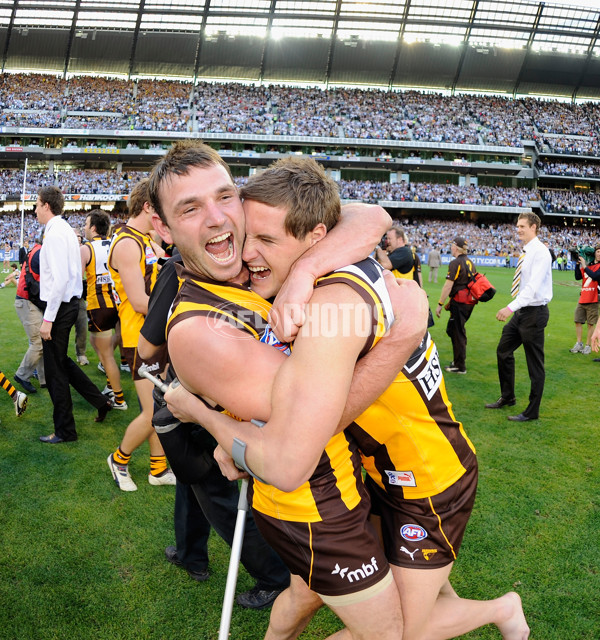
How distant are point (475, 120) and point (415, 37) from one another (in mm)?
10462

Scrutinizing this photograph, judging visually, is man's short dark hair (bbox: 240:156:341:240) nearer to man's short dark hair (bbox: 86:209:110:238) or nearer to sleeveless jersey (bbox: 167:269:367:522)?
sleeveless jersey (bbox: 167:269:367:522)

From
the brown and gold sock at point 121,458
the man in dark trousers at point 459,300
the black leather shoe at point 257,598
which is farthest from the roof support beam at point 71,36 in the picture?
the black leather shoe at point 257,598

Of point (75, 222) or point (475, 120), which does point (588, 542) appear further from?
point (475, 120)

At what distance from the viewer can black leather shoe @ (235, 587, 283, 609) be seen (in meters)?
2.88

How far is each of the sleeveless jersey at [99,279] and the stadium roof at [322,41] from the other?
153ft

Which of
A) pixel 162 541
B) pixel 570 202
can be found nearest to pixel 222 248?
pixel 162 541

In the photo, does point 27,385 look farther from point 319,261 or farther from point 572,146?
point 572,146

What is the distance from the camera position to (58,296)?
4738 mm

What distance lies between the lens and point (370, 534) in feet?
5.84

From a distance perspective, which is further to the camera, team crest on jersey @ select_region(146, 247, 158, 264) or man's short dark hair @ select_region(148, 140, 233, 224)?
team crest on jersey @ select_region(146, 247, 158, 264)

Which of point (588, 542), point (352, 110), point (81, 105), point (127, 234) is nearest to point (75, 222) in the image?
point (81, 105)

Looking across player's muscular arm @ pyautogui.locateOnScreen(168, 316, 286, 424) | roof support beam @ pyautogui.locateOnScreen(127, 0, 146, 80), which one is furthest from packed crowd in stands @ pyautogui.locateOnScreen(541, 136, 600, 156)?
player's muscular arm @ pyautogui.locateOnScreen(168, 316, 286, 424)

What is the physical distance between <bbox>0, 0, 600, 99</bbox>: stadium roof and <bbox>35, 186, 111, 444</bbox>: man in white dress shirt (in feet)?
156

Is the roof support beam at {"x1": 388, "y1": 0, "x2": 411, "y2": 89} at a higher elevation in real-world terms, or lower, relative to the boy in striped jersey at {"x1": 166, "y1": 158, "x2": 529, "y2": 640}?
higher
